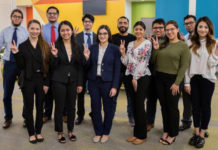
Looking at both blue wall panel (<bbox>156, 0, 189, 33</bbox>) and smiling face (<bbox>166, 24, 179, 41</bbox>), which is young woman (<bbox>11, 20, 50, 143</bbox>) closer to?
smiling face (<bbox>166, 24, 179, 41</bbox>)

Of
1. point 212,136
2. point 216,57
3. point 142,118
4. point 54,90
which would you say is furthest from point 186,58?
point 54,90

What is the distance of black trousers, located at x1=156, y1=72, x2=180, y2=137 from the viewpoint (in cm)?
256

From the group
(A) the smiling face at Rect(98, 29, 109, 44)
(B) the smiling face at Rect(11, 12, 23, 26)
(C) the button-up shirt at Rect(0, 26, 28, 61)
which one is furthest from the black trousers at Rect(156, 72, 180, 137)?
(B) the smiling face at Rect(11, 12, 23, 26)

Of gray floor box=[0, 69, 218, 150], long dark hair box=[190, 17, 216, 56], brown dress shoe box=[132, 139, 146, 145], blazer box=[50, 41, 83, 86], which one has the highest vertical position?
long dark hair box=[190, 17, 216, 56]

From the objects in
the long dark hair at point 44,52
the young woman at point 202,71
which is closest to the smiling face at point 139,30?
the young woman at point 202,71

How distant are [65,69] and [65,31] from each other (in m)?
0.47

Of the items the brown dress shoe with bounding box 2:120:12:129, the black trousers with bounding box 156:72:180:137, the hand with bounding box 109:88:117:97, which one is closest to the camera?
the black trousers with bounding box 156:72:180:137

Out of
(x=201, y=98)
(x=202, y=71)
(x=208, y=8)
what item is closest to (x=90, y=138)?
(x=201, y=98)

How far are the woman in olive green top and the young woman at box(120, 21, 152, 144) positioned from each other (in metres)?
0.15

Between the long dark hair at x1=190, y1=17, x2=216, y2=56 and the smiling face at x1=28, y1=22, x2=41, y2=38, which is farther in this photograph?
the smiling face at x1=28, y1=22, x2=41, y2=38

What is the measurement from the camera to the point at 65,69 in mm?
2629

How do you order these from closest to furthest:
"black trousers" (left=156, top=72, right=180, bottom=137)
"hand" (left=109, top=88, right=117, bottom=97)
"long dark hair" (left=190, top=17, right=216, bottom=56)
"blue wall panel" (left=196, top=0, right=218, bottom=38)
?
"long dark hair" (left=190, top=17, right=216, bottom=56)
"black trousers" (left=156, top=72, right=180, bottom=137)
"hand" (left=109, top=88, right=117, bottom=97)
"blue wall panel" (left=196, top=0, right=218, bottom=38)

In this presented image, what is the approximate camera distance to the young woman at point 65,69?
2.60 metres

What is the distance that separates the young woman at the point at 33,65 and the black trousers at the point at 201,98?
1860 millimetres
